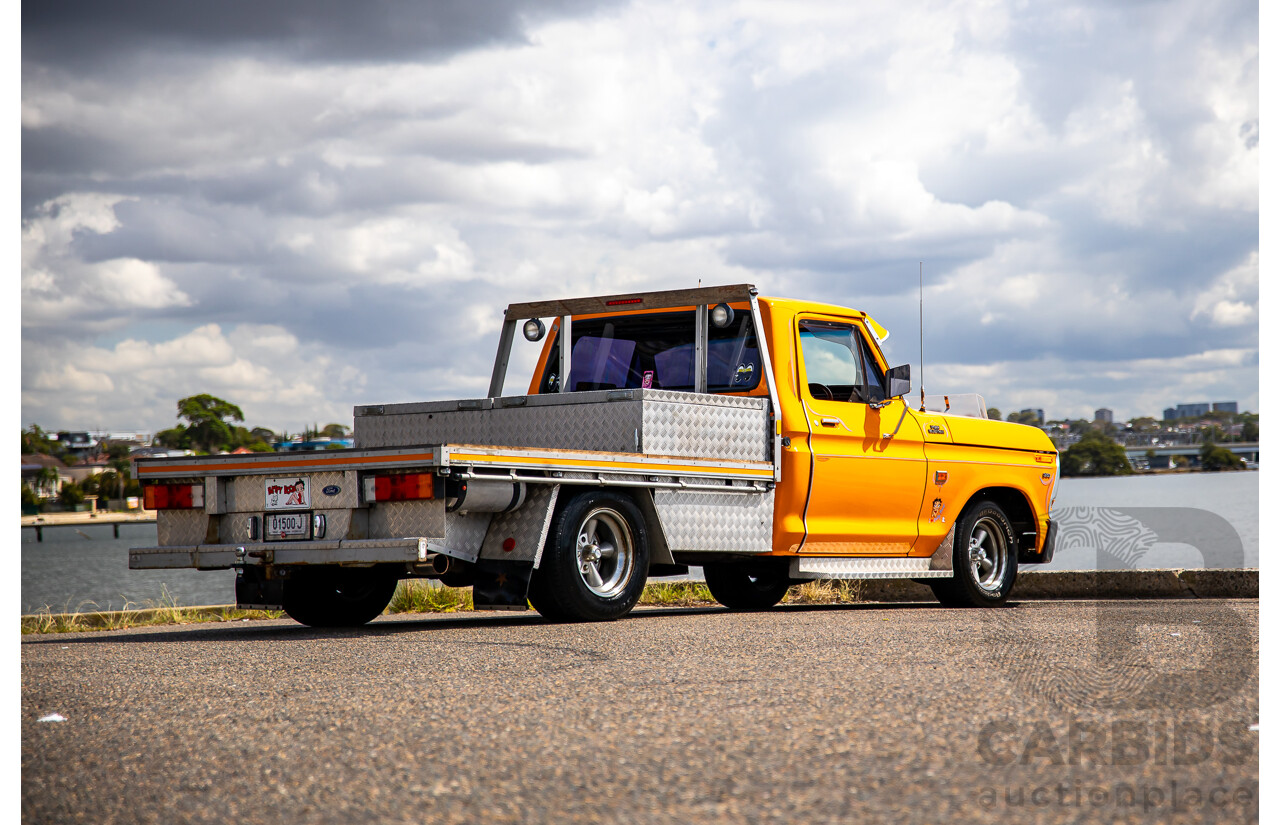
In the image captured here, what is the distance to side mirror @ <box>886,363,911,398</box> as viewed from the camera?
1063cm

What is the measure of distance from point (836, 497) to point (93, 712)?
245 inches

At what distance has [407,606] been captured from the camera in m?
12.0

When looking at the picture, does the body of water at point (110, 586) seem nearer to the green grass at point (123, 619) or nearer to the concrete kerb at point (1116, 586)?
the green grass at point (123, 619)

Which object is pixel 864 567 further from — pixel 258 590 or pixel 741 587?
pixel 258 590

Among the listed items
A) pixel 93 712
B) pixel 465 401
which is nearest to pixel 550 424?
pixel 465 401

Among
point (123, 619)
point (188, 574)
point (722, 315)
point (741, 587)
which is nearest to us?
point (722, 315)

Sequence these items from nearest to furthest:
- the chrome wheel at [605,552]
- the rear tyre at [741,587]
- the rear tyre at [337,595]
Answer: the chrome wheel at [605,552], the rear tyre at [337,595], the rear tyre at [741,587]

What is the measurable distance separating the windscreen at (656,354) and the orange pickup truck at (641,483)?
17 mm

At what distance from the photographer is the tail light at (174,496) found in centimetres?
880

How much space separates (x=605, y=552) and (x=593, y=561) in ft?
0.48

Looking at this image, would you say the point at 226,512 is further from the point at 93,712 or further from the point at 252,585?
the point at 93,712

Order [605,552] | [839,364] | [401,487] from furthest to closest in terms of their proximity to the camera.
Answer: [839,364] < [605,552] < [401,487]

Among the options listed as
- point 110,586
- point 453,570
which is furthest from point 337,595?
point 110,586

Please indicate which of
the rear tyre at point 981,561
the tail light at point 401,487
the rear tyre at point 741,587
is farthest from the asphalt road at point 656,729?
the rear tyre at point 741,587
